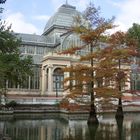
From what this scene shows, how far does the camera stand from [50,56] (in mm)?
64750

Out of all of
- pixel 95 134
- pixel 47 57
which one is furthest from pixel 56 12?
pixel 95 134

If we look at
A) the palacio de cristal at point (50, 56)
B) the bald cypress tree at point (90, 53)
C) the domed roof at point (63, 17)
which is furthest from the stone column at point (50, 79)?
the bald cypress tree at point (90, 53)

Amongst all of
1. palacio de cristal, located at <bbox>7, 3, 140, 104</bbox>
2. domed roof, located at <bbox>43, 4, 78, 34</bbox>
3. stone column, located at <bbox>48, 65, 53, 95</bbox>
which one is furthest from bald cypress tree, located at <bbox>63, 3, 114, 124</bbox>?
domed roof, located at <bbox>43, 4, 78, 34</bbox>

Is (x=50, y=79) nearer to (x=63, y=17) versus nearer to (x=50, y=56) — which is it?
(x=50, y=56)

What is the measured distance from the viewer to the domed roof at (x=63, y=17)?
7662 cm

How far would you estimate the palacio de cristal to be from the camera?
6525 centimetres

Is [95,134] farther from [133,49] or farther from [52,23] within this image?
[52,23]

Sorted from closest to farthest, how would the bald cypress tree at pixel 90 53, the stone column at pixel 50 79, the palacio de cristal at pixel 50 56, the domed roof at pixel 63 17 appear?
the bald cypress tree at pixel 90 53
the stone column at pixel 50 79
the palacio de cristal at pixel 50 56
the domed roof at pixel 63 17

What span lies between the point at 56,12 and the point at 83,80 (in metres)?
54.8

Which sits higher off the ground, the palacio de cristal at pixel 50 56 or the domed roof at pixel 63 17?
the domed roof at pixel 63 17

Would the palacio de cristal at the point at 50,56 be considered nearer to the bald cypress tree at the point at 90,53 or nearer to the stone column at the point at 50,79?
the stone column at the point at 50,79

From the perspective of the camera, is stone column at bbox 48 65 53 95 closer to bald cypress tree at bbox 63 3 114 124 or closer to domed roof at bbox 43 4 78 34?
domed roof at bbox 43 4 78 34

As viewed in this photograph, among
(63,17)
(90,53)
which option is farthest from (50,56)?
(90,53)

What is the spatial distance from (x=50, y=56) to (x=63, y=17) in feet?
50.6
